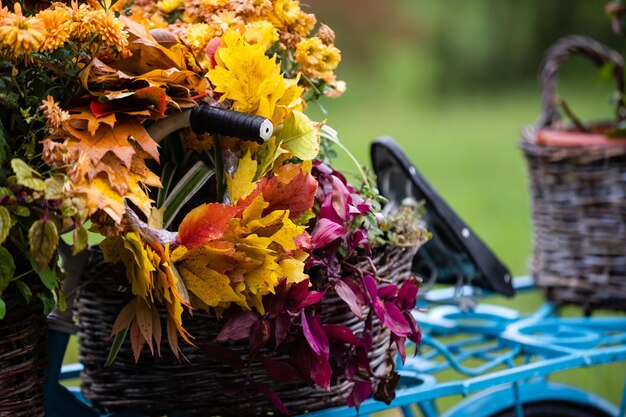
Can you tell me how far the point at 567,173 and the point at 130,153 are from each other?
1316 mm

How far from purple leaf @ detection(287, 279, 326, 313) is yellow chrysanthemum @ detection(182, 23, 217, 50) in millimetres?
297

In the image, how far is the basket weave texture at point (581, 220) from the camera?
196cm

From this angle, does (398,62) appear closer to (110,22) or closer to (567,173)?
(567,173)

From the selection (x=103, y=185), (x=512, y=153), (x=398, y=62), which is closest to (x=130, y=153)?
(x=103, y=185)

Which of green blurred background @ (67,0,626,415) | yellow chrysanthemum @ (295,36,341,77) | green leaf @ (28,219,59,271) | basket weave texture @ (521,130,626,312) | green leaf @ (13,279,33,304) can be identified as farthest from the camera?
green blurred background @ (67,0,626,415)

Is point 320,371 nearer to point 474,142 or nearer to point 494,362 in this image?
point 494,362

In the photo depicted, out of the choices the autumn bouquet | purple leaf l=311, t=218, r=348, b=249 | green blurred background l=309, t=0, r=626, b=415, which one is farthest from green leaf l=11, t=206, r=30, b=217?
green blurred background l=309, t=0, r=626, b=415

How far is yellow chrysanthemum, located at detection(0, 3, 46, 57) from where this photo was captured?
0.86 metres

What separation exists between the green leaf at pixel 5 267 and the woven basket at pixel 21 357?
0.07 metres

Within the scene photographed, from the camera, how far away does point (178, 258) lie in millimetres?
932

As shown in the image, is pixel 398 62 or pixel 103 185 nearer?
pixel 103 185

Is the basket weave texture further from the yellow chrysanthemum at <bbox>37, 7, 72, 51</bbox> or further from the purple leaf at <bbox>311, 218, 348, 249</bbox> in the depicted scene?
the yellow chrysanthemum at <bbox>37, 7, 72, 51</bbox>

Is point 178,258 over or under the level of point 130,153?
under

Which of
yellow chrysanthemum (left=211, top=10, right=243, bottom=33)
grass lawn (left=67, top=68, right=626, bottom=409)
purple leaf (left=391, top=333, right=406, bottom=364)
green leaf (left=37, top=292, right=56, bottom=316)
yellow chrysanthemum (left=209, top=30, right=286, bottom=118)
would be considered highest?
yellow chrysanthemum (left=211, top=10, right=243, bottom=33)
